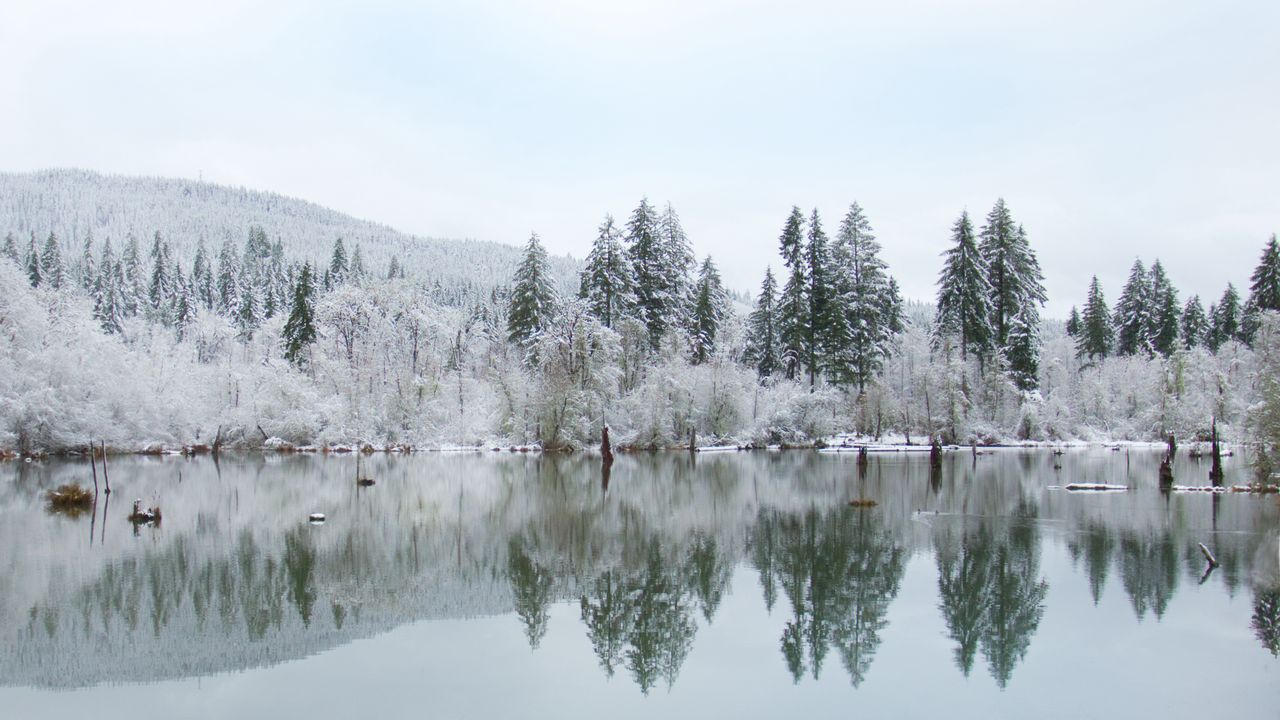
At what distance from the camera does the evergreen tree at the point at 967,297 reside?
58.7 metres

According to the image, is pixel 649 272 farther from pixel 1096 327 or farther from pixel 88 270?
pixel 88 270

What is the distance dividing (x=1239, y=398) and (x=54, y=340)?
69.8 metres

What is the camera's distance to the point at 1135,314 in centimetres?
7756

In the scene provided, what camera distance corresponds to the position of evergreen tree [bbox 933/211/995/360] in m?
58.7

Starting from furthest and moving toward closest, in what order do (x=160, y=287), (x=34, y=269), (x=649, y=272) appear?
(x=160, y=287) < (x=34, y=269) < (x=649, y=272)

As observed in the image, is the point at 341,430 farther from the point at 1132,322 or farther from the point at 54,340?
the point at 1132,322

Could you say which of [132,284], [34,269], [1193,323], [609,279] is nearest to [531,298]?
[609,279]

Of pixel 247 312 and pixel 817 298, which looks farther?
pixel 247 312

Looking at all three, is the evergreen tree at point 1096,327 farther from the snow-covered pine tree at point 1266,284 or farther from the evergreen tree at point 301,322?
the evergreen tree at point 301,322

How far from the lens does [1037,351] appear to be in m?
59.0

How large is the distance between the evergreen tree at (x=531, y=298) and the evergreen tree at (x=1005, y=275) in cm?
2964

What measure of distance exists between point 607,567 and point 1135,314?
237ft

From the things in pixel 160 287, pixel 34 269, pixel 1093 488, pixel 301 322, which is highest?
pixel 160 287

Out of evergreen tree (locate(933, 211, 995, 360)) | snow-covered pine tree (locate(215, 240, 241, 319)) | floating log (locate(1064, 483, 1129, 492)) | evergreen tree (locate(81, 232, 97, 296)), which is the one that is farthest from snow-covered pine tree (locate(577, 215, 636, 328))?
evergreen tree (locate(81, 232, 97, 296))
